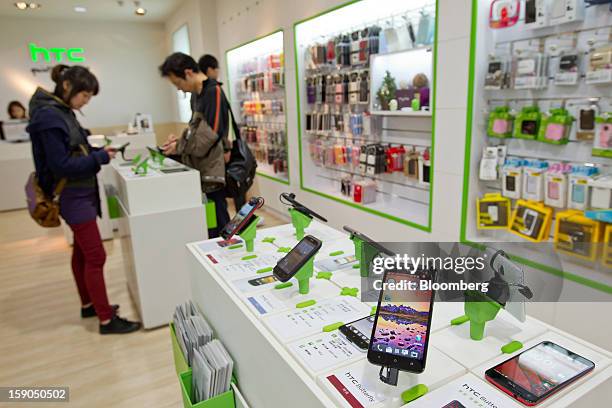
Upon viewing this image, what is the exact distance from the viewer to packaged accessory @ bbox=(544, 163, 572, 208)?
2353 mm

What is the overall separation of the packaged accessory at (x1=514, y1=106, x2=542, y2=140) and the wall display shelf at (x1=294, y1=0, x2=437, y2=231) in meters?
0.59

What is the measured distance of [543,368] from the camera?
3.23 feet

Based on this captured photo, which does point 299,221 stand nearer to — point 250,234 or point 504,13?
point 250,234

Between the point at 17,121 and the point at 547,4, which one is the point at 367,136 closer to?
the point at 547,4

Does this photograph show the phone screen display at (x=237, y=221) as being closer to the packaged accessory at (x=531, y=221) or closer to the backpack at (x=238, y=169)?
the backpack at (x=238, y=169)

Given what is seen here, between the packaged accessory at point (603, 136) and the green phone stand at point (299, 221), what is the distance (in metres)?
1.53

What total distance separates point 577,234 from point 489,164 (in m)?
0.65

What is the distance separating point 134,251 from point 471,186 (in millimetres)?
2186

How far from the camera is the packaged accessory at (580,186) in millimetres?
2230

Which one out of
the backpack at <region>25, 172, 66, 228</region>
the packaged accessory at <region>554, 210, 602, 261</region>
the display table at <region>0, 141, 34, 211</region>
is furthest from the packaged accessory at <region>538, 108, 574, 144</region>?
the display table at <region>0, 141, 34, 211</region>

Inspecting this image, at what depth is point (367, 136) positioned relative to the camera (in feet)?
13.4

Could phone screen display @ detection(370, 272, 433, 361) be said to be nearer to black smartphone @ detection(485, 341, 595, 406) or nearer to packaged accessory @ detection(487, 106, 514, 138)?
black smartphone @ detection(485, 341, 595, 406)

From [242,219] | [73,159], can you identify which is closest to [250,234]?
[242,219]

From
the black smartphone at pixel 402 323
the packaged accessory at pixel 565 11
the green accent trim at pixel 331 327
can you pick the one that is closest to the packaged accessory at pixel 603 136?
the packaged accessory at pixel 565 11
